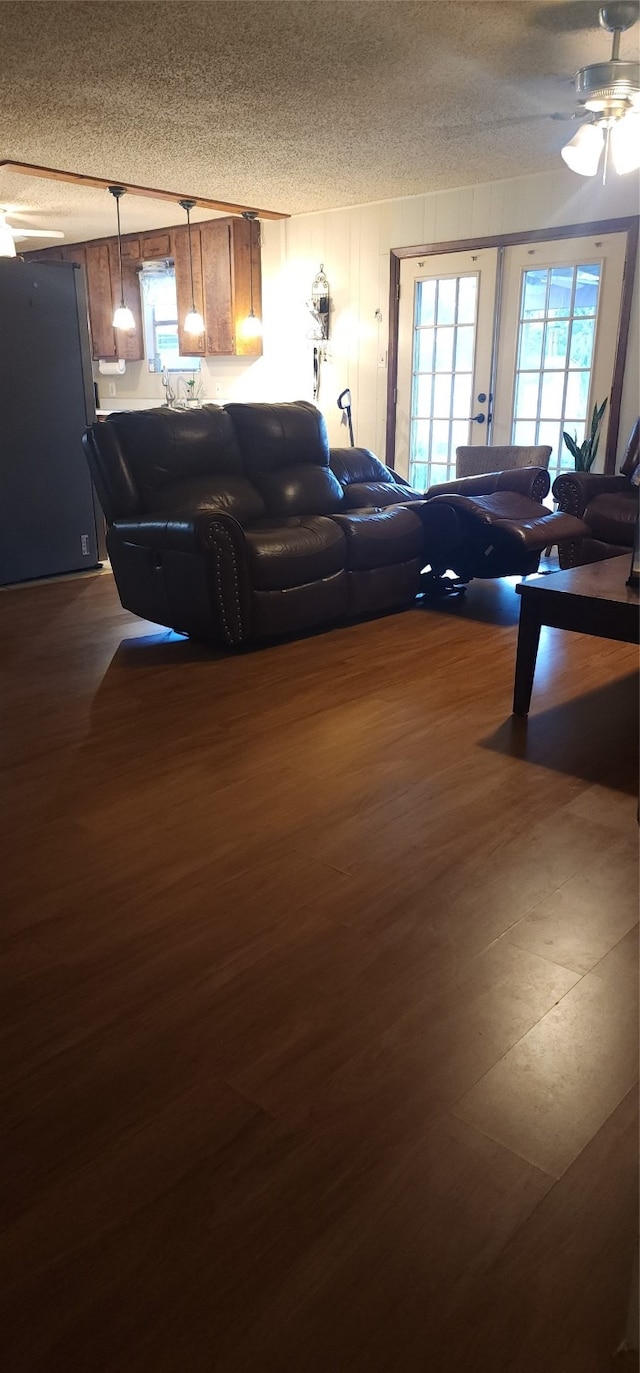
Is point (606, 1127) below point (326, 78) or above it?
below

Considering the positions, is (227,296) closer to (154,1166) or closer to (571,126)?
(571,126)

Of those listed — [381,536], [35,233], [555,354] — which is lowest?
[381,536]

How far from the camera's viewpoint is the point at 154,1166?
1333mm

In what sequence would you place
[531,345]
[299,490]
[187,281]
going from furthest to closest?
1. [187,281]
2. [531,345]
3. [299,490]

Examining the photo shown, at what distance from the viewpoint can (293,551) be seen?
13.0 feet

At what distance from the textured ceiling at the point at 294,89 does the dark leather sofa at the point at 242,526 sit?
4.74ft

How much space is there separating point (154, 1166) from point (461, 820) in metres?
1.28

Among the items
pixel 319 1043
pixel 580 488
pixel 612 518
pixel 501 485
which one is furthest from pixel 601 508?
pixel 319 1043

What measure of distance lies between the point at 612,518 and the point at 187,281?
4961mm

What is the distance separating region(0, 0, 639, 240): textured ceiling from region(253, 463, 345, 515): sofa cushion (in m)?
1.74

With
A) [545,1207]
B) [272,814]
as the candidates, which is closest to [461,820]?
[272,814]

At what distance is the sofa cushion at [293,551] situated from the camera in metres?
3.88

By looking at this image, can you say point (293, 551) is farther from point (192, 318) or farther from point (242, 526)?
point (192, 318)

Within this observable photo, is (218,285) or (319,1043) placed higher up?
(218,285)
